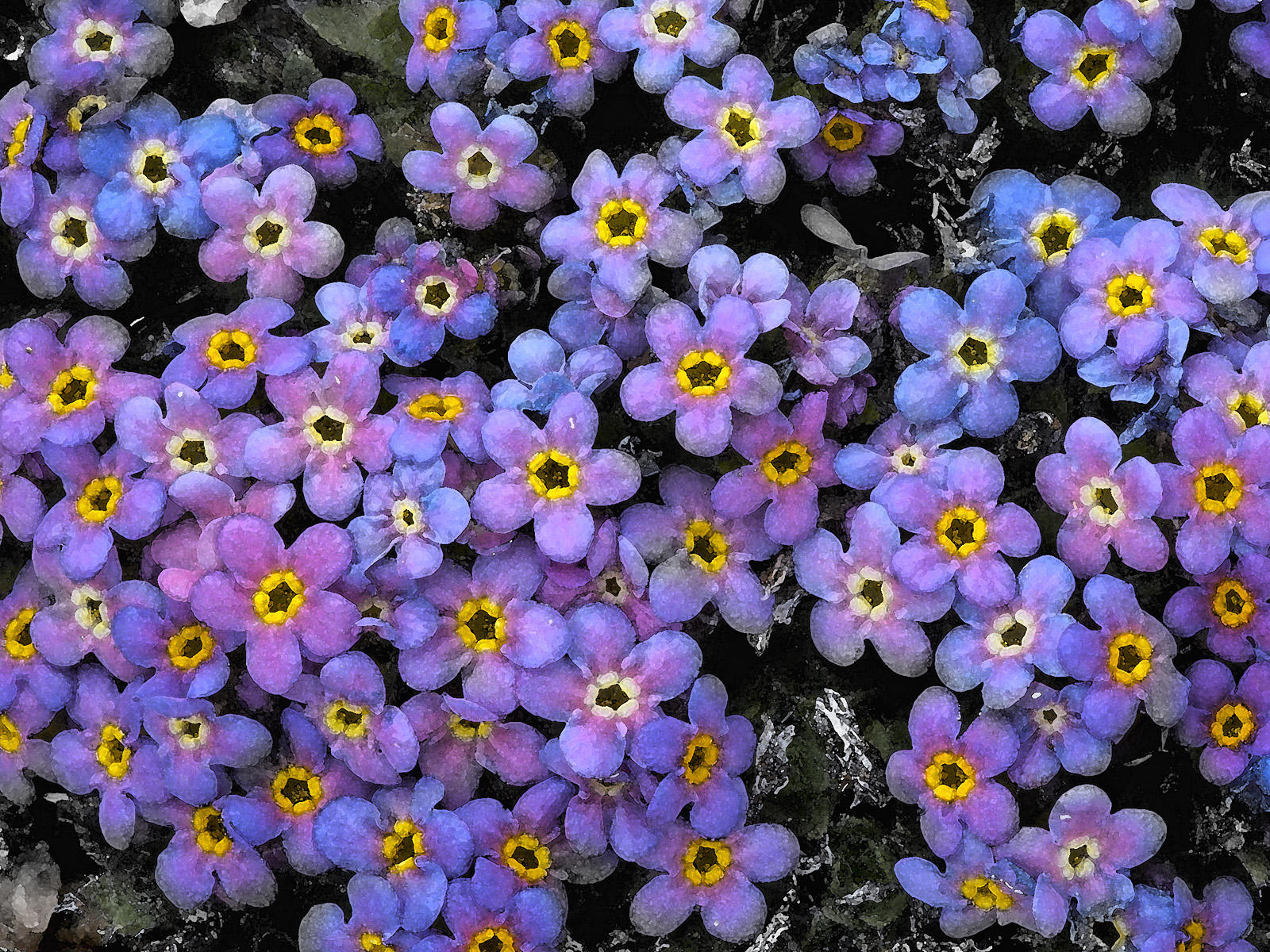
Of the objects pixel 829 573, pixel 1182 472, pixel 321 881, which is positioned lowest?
pixel 321 881

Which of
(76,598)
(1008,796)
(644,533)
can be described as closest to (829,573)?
(644,533)

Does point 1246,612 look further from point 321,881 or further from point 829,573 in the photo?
point 321,881

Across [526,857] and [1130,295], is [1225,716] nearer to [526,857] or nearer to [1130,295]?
[1130,295]

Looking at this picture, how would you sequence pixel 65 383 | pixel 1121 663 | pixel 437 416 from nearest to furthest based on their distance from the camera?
pixel 1121 663
pixel 437 416
pixel 65 383

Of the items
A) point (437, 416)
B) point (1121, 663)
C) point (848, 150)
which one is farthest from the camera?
point (848, 150)

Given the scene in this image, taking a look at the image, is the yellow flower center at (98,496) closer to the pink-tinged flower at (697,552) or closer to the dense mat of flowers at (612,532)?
the dense mat of flowers at (612,532)

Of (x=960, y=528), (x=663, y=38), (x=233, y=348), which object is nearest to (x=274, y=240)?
(x=233, y=348)
